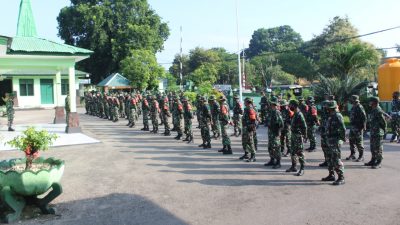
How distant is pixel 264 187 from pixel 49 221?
4.13m

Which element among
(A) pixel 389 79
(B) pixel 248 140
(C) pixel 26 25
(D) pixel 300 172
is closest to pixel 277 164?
(D) pixel 300 172

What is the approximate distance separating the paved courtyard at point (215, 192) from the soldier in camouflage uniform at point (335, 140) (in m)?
0.29

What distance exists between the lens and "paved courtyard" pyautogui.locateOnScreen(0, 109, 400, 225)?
659 cm

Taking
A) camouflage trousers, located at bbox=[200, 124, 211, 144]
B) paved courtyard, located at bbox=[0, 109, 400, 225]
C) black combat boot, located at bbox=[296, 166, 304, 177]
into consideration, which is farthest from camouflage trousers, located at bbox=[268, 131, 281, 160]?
Answer: camouflage trousers, located at bbox=[200, 124, 211, 144]

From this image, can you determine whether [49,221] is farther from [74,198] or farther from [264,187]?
[264,187]

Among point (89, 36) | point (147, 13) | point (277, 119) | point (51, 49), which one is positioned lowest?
point (277, 119)

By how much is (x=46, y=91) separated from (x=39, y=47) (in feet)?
78.9

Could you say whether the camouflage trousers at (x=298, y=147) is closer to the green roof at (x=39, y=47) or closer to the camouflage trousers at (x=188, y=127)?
the camouflage trousers at (x=188, y=127)

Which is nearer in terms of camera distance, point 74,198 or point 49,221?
point 49,221

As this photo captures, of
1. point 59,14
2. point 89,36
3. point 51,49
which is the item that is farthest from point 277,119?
point 59,14

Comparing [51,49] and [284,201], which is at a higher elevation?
[51,49]

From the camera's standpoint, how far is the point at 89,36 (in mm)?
48062

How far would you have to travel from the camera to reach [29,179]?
6.73m

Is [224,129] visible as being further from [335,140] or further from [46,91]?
[46,91]
